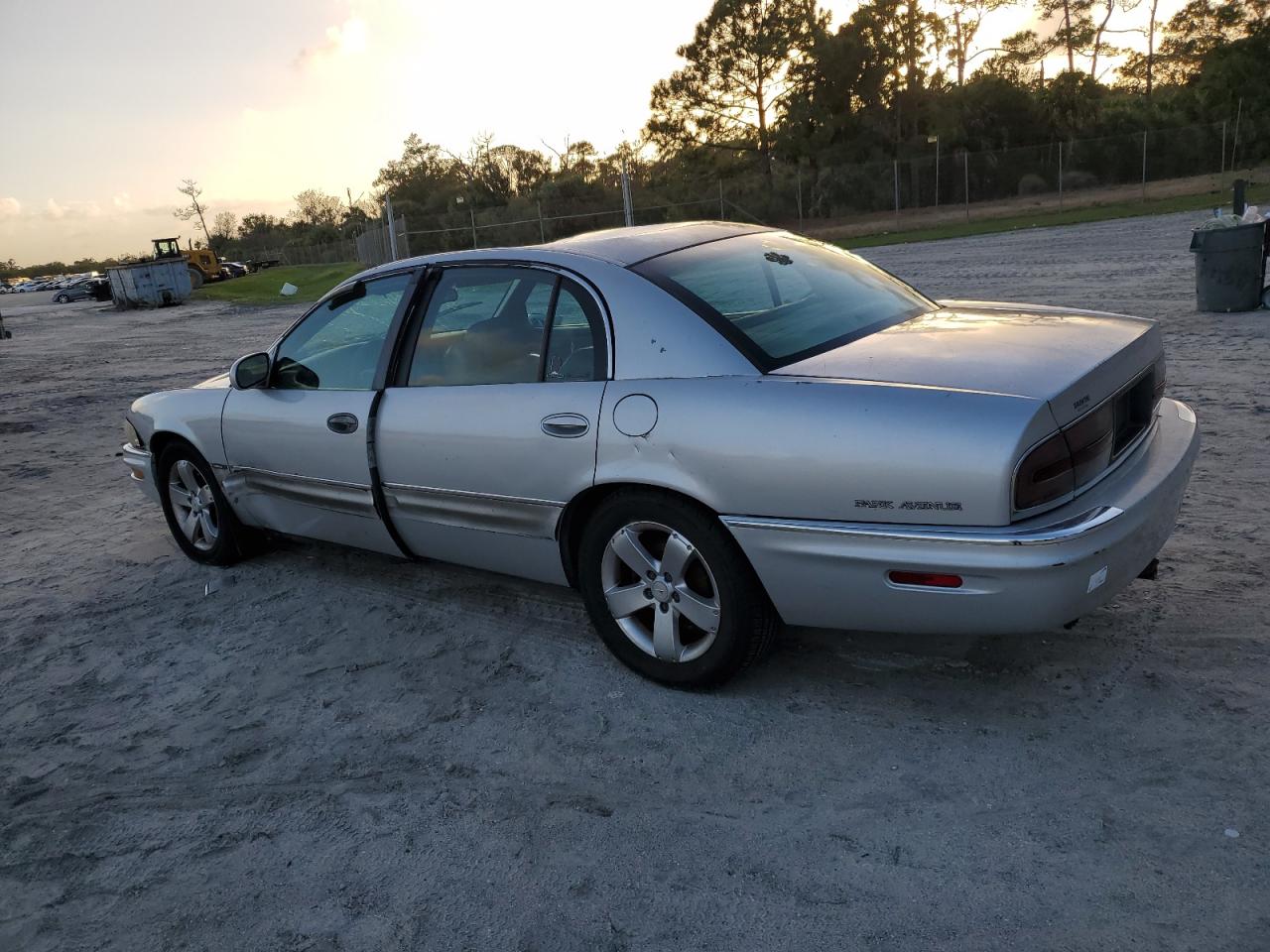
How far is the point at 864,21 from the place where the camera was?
167 ft

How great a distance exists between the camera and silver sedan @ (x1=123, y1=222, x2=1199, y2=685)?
285 centimetres

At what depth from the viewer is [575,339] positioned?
366 cm

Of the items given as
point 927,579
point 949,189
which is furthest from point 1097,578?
point 949,189

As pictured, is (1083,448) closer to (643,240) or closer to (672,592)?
(672,592)

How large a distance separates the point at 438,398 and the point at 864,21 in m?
53.5

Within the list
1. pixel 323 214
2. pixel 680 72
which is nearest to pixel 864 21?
pixel 680 72

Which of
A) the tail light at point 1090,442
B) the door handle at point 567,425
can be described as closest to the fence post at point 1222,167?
the tail light at point 1090,442

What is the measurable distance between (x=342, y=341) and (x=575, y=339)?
58.1 inches

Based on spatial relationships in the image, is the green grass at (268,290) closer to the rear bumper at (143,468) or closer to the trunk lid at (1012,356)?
the rear bumper at (143,468)

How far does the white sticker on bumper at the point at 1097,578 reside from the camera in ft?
9.41

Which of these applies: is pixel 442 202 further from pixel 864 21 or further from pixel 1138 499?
pixel 1138 499

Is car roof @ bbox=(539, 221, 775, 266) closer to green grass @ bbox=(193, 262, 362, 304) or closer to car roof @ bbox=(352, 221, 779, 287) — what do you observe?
car roof @ bbox=(352, 221, 779, 287)

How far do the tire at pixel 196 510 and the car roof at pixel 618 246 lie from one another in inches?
66.3

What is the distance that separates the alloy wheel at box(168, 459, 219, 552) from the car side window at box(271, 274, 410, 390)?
97cm
